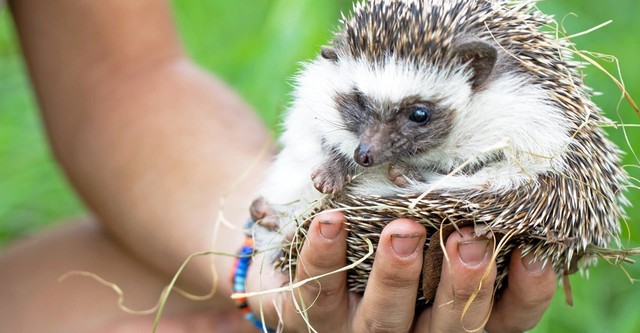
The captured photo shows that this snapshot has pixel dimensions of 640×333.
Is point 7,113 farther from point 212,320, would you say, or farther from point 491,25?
point 491,25

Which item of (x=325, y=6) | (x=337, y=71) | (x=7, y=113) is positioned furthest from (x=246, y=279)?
(x=7, y=113)

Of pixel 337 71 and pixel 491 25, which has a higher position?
pixel 491 25

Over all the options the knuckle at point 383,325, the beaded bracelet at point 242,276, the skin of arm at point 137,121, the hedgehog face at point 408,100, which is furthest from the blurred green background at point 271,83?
the knuckle at point 383,325

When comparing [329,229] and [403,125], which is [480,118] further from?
[329,229]

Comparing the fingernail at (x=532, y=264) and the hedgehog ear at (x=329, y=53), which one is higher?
the hedgehog ear at (x=329, y=53)

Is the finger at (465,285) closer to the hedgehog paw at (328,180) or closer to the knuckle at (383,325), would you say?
the knuckle at (383,325)

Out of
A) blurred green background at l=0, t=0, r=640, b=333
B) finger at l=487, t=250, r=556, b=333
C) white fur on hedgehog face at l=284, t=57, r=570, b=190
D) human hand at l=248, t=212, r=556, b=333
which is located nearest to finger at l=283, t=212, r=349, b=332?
human hand at l=248, t=212, r=556, b=333
